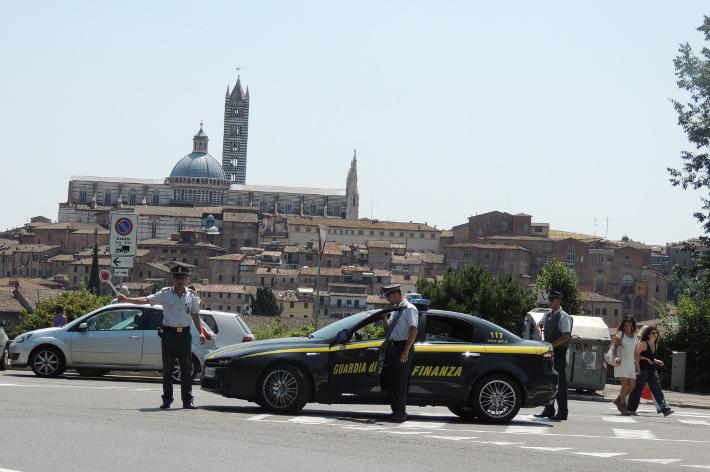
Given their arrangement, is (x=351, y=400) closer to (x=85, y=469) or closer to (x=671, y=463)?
(x=671, y=463)

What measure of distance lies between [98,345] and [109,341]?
0.16 meters

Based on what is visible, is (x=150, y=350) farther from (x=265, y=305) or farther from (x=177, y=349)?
(x=265, y=305)

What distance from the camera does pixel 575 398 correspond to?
2214 cm

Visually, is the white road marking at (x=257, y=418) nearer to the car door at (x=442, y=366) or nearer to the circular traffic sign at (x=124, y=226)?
the car door at (x=442, y=366)

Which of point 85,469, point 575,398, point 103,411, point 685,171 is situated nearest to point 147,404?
point 103,411

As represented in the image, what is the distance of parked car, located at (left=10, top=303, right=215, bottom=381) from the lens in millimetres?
19641

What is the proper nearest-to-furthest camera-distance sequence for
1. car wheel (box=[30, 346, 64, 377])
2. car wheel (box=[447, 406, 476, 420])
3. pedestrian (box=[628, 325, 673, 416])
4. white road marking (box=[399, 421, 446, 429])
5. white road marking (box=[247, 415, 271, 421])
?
white road marking (box=[247, 415, 271, 421])
white road marking (box=[399, 421, 446, 429])
car wheel (box=[447, 406, 476, 420])
pedestrian (box=[628, 325, 673, 416])
car wheel (box=[30, 346, 64, 377])

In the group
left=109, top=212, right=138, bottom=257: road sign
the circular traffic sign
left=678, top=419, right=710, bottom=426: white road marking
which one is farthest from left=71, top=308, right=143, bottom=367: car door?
left=678, top=419, right=710, bottom=426: white road marking

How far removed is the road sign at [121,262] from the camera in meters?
24.2

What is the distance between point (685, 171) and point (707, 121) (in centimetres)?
132

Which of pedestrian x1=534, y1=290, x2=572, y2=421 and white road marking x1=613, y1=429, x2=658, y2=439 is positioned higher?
pedestrian x1=534, y1=290, x2=572, y2=421

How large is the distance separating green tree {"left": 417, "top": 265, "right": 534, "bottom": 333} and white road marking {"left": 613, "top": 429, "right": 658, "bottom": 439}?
30428 millimetres

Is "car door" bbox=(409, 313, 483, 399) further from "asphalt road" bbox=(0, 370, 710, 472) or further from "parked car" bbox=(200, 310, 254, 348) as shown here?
"parked car" bbox=(200, 310, 254, 348)

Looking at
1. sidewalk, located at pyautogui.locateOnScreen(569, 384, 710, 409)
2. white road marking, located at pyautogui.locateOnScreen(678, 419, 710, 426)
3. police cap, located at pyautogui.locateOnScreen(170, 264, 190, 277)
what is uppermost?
police cap, located at pyautogui.locateOnScreen(170, 264, 190, 277)
